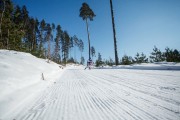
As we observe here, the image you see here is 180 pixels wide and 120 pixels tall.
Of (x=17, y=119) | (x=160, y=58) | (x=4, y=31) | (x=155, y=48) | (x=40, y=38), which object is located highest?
(x=40, y=38)

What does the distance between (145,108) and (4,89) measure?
338 centimetres

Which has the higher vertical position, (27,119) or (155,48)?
(155,48)

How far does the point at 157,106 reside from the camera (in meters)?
2.56

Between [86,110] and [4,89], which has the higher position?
[4,89]

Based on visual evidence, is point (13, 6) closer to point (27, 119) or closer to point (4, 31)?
point (4, 31)

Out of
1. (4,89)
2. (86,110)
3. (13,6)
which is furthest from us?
(13,6)

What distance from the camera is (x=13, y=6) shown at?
87.7 ft

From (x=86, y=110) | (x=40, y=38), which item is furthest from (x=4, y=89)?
(x=40, y=38)

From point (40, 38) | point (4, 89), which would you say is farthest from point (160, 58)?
point (40, 38)

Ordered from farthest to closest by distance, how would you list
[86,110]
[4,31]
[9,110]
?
1. [4,31]
2. [9,110]
3. [86,110]

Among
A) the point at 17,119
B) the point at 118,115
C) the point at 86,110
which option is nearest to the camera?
the point at 118,115

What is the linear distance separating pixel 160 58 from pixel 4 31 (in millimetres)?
34767

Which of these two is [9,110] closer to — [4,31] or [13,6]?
[4,31]

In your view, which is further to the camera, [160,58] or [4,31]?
A: [160,58]
